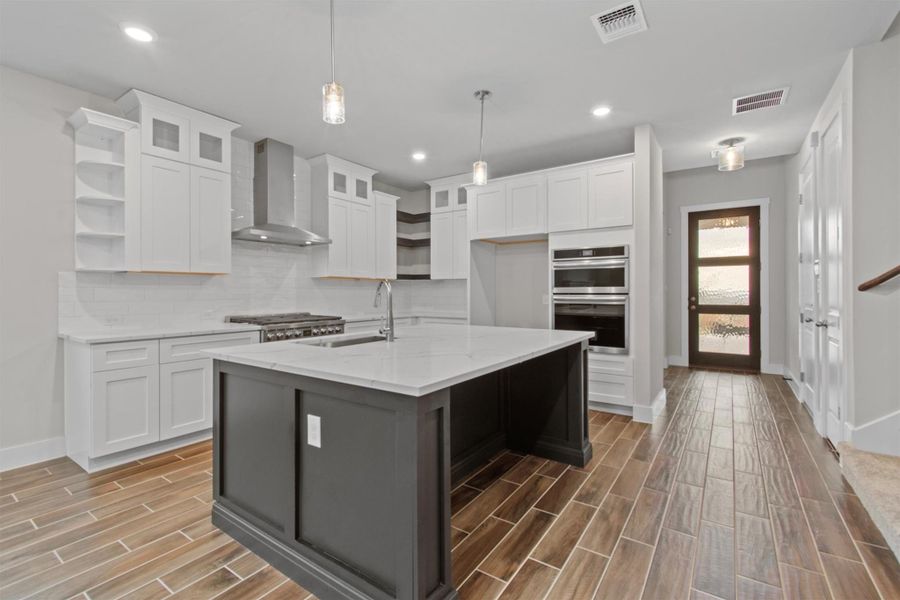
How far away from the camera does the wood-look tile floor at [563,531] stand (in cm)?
175

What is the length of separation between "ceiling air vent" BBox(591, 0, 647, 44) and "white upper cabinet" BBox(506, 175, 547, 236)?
2071 mm

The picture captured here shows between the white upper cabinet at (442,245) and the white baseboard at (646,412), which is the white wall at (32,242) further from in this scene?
the white baseboard at (646,412)

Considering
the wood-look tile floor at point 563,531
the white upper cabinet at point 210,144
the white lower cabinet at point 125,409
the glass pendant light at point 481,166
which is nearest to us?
the wood-look tile floor at point 563,531

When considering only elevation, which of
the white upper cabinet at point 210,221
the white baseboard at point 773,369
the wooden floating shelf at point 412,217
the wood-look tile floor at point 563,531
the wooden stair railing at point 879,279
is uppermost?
the wooden floating shelf at point 412,217

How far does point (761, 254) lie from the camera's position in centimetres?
588

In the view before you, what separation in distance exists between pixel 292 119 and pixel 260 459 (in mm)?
3076

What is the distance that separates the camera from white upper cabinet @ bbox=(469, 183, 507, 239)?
5027 millimetres

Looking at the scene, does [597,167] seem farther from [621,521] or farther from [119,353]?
[119,353]

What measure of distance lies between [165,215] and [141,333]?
1007 millimetres

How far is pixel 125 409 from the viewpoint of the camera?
2977 mm

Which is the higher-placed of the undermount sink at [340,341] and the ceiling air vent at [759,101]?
the ceiling air vent at [759,101]

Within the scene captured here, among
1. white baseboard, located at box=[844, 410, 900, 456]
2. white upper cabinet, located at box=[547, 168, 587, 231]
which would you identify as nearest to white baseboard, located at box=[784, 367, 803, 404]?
white baseboard, located at box=[844, 410, 900, 456]

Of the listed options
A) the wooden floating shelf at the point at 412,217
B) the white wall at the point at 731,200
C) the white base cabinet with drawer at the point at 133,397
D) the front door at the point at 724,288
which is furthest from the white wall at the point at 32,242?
the front door at the point at 724,288

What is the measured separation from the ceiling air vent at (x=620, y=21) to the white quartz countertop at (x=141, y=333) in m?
3.35
